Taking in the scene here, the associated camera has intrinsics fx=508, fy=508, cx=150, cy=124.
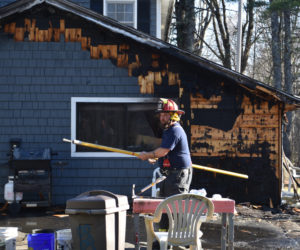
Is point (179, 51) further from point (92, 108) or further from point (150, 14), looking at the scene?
point (150, 14)

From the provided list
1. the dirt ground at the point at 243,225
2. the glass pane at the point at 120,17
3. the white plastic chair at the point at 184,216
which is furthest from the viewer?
the glass pane at the point at 120,17

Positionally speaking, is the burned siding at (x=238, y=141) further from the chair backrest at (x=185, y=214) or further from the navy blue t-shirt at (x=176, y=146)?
the chair backrest at (x=185, y=214)

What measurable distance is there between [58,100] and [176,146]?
5.14m

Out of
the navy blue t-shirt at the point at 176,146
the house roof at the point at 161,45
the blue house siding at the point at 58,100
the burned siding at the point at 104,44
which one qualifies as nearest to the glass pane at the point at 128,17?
the burned siding at the point at 104,44

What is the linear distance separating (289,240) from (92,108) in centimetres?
520

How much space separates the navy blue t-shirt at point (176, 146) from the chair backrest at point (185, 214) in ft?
3.88

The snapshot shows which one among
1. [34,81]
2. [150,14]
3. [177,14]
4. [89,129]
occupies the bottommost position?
[89,129]

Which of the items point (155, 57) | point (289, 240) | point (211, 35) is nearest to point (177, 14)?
point (211, 35)

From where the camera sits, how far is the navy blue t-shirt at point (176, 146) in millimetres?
6770

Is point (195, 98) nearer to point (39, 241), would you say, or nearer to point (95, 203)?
point (95, 203)

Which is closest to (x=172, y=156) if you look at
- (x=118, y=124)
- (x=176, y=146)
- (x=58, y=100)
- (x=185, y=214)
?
(x=176, y=146)

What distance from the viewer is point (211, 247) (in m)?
7.85

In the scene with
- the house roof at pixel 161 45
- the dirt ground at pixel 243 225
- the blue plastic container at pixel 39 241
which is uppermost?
the house roof at pixel 161 45

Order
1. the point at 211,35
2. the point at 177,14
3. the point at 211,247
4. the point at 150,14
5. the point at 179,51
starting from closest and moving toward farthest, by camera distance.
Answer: the point at 211,247 < the point at 179,51 < the point at 150,14 < the point at 177,14 < the point at 211,35
